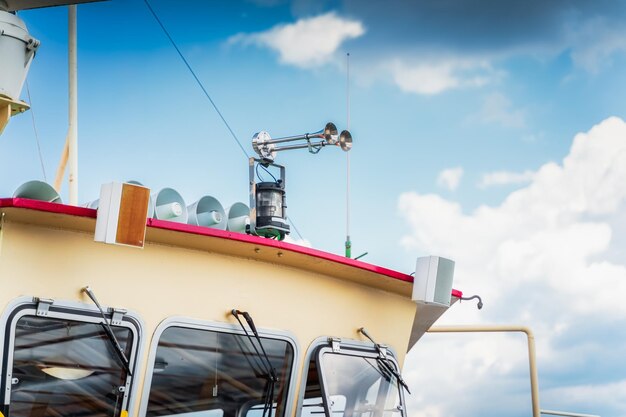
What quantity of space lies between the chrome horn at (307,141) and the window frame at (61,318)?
2.12m

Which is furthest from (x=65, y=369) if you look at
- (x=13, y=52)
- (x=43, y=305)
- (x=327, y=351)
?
(x=13, y=52)

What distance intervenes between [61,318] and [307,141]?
116 inches

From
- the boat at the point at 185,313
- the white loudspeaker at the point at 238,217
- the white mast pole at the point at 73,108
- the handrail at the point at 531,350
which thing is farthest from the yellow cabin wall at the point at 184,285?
the white mast pole at the point at 73,108

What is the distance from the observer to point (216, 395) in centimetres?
665

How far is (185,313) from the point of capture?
655cm

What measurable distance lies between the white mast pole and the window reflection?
253 cm

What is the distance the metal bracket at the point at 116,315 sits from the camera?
6.22 meters

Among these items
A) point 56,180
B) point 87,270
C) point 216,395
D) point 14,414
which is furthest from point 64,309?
point 56,180

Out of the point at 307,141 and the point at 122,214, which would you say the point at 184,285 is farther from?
the point at 307,141

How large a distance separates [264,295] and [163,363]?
98 cm

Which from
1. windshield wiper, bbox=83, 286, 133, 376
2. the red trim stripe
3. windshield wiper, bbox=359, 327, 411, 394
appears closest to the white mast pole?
the red trim stripe

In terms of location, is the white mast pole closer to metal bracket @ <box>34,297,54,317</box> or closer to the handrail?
metal bracket @ <box>34,297,54,317</box>

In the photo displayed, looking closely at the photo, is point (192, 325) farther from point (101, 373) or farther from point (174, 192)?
point (174, 192)

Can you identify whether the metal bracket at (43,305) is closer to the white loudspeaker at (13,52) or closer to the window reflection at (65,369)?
the window reflection at (65,369)
